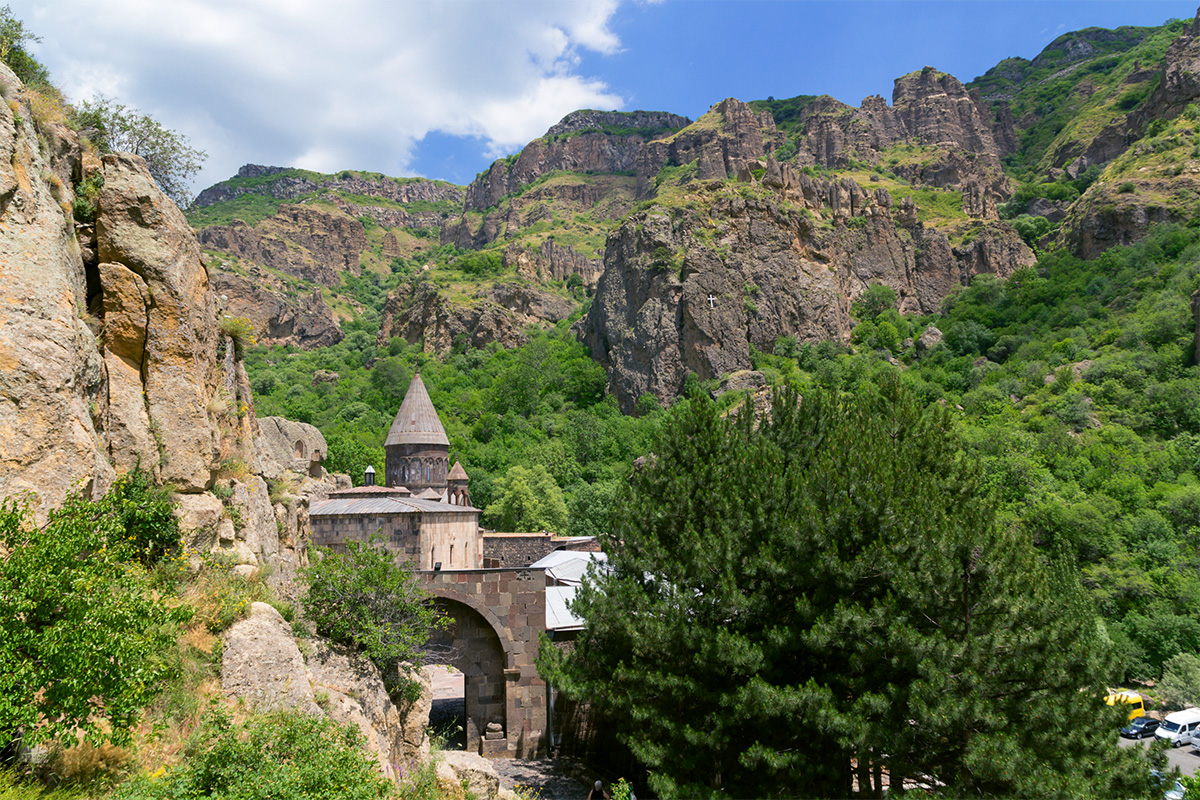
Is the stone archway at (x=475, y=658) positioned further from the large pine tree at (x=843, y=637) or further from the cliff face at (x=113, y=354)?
the cliff face at (x=113, y=354)

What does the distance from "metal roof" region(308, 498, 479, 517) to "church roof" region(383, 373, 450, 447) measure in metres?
8.74

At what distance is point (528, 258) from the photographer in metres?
85.2

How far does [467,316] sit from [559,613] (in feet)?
183

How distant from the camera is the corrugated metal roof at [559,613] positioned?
1557cm

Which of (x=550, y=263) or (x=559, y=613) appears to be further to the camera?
(x=550, y=263)

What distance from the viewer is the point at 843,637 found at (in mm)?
9719

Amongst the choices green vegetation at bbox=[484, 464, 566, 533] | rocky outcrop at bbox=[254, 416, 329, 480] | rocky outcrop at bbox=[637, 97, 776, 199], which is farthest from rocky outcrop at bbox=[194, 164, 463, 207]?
rocky outcrop at bbox=[254, 416, 329, 480]

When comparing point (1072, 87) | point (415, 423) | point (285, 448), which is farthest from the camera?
point (1072, 87)

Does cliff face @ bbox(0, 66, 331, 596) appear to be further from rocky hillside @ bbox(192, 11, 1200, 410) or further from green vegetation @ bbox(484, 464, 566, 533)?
rocky hillside @ bbox(192, 11, 1200, 410)

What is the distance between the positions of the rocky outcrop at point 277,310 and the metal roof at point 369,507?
5396 cm

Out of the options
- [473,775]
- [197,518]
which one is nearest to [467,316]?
[473,775]

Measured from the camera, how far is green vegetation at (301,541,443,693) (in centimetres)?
1002

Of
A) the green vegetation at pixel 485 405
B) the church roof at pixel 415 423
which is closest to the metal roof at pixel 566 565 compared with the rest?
the church roof at pixel 415 423

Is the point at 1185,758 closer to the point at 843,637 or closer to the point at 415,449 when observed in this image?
the point at 843,637
